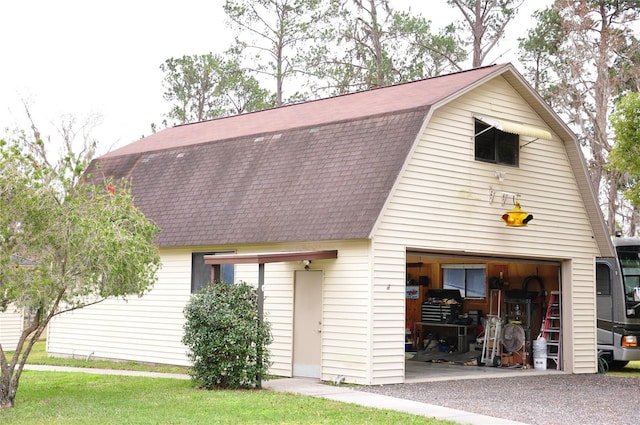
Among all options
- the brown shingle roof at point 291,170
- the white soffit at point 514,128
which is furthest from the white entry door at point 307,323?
the white soffit at point 514,128

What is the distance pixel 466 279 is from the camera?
20891 millimetres

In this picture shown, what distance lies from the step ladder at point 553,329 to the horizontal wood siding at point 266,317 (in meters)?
5.93

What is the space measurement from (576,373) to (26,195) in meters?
12.2

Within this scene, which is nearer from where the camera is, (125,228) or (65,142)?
(125,228)

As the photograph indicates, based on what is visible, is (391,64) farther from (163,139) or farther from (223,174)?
(223,174)

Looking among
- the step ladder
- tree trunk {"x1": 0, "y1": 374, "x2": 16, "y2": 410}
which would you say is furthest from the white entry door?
the step ladder

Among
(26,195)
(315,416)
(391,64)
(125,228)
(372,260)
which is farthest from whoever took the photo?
(391,64)

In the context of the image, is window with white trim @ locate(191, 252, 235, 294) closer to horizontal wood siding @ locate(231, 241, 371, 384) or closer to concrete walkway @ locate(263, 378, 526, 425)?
horizontal wood siding @ locate(231, 241, 371, 384)

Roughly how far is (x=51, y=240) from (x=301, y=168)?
5.81 metres

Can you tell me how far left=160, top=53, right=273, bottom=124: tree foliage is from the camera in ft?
119

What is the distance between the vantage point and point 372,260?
14477 millimetres

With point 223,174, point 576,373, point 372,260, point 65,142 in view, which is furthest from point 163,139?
point 65,142

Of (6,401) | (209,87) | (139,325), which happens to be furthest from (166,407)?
(209,87)

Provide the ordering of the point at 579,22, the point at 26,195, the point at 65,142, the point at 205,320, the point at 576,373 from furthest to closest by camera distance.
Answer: the point at 65,142 < the point at 579,22 < the point at 576,373 < the point at 205,320 < the point at 26,195
